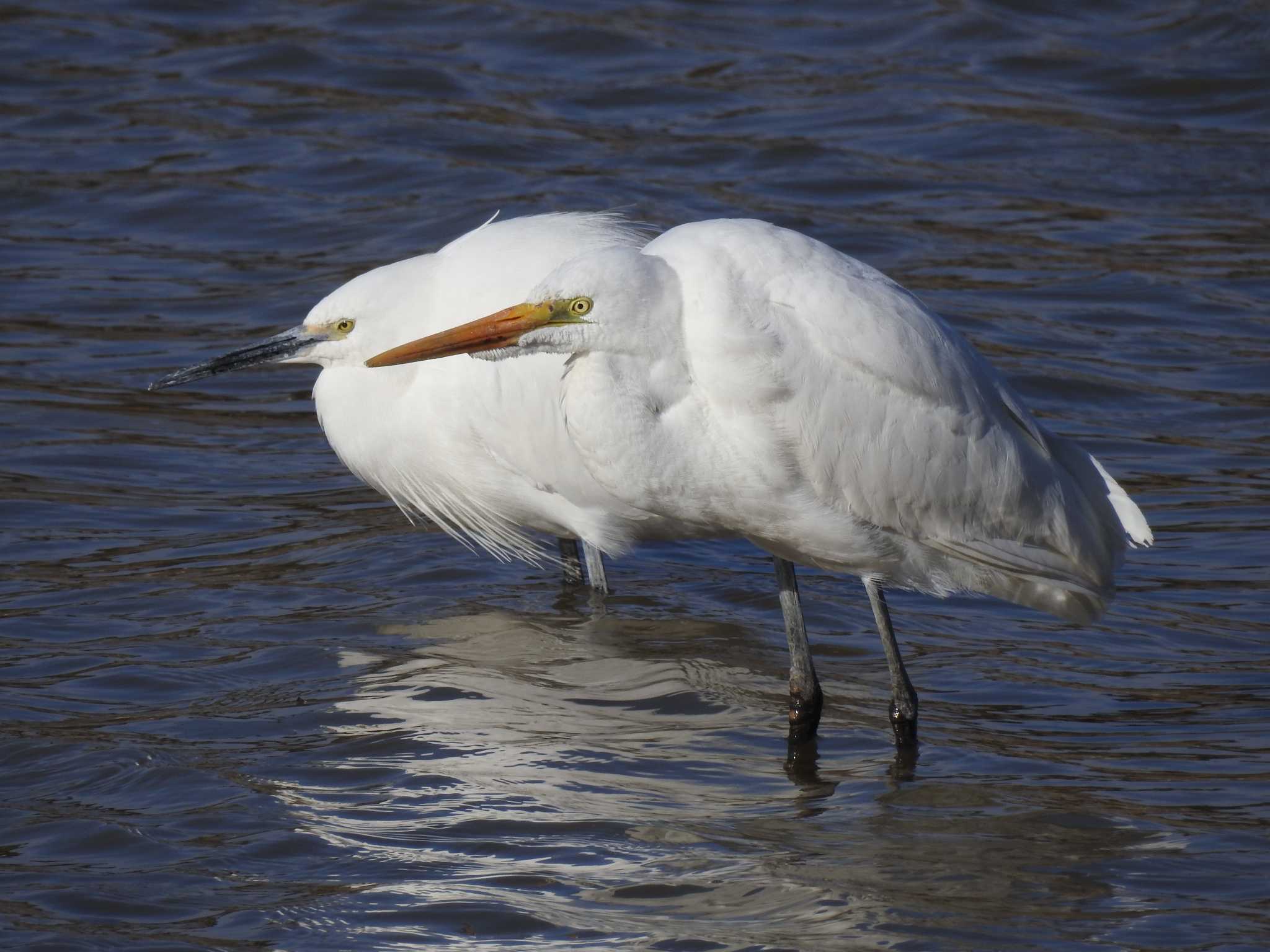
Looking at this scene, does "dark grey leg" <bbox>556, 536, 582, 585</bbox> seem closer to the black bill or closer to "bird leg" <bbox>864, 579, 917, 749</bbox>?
the black bill

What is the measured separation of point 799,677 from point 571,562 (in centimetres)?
198

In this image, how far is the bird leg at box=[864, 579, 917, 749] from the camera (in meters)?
5.55

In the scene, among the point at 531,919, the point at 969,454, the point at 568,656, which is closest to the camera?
the point at 531,919

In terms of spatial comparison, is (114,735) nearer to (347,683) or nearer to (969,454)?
(347,683)

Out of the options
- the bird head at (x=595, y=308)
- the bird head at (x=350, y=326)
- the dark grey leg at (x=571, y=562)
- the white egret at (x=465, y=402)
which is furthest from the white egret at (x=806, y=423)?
the dark grey leg at (x=571, y=562)

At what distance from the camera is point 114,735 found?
554 cm

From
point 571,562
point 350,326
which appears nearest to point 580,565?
point 571,562

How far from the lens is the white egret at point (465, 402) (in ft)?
20.9

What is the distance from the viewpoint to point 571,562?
24.5ft

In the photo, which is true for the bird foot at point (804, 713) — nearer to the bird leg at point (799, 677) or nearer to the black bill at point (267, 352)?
the bird leg at point (799, 677)

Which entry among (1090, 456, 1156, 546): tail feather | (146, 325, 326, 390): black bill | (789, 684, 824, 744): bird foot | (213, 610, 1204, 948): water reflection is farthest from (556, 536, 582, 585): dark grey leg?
(1090, 456, 1156, 546): tail feather

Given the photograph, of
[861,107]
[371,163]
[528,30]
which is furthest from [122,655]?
[528,30]

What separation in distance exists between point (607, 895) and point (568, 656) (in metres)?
2.07

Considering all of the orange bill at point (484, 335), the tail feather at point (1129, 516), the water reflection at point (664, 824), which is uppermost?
the orange bill at point (484, 335)
